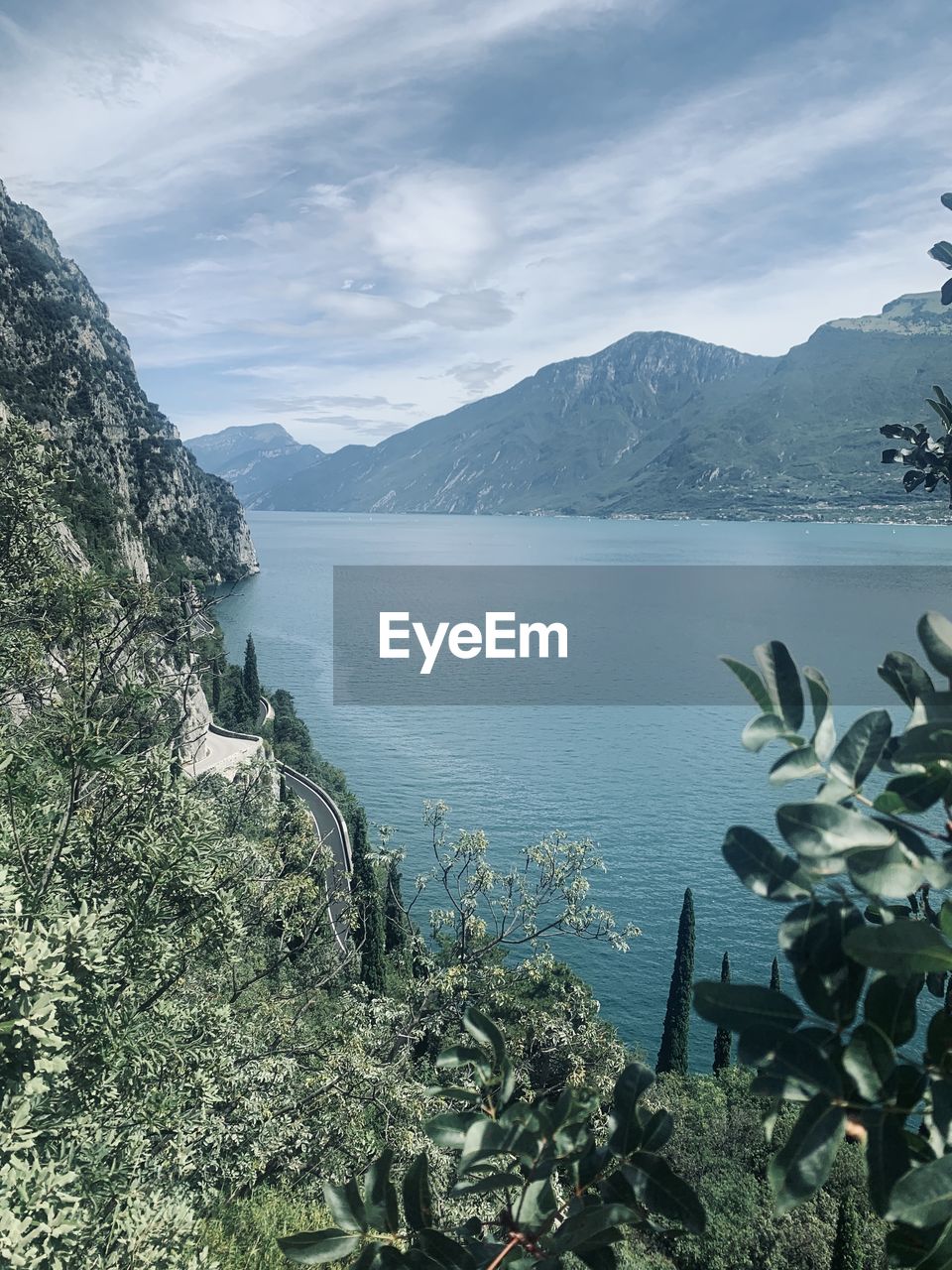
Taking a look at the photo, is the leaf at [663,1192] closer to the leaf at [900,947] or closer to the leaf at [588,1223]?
the leaf at [588,1223]

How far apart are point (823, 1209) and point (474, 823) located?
26.7 m

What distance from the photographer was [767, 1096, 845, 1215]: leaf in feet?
3.39

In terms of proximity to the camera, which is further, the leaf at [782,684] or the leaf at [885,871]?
the leaf at [782,684]

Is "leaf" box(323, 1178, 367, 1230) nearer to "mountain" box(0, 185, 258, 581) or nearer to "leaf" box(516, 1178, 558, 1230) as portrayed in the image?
"leaf" box(516, 1178, 558, 1230)

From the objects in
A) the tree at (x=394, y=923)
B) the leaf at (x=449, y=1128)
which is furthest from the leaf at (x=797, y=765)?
the tree at (x=394, y=923)

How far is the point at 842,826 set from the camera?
1033 millimetres

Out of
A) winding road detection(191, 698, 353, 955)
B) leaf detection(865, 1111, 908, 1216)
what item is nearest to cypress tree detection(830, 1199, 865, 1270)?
leaf detection(865, 1111, 908, 1216)

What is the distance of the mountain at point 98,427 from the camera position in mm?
50688

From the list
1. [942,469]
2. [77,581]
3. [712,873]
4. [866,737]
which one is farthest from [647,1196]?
[712,873]

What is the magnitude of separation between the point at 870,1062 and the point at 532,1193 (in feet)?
2.30

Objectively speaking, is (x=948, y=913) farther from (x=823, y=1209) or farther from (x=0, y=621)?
(x=823, y=1209)

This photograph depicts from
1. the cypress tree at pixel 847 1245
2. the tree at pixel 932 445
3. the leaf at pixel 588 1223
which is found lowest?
the cypress tree at pixel 847 1245

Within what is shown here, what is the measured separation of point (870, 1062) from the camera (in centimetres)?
107
